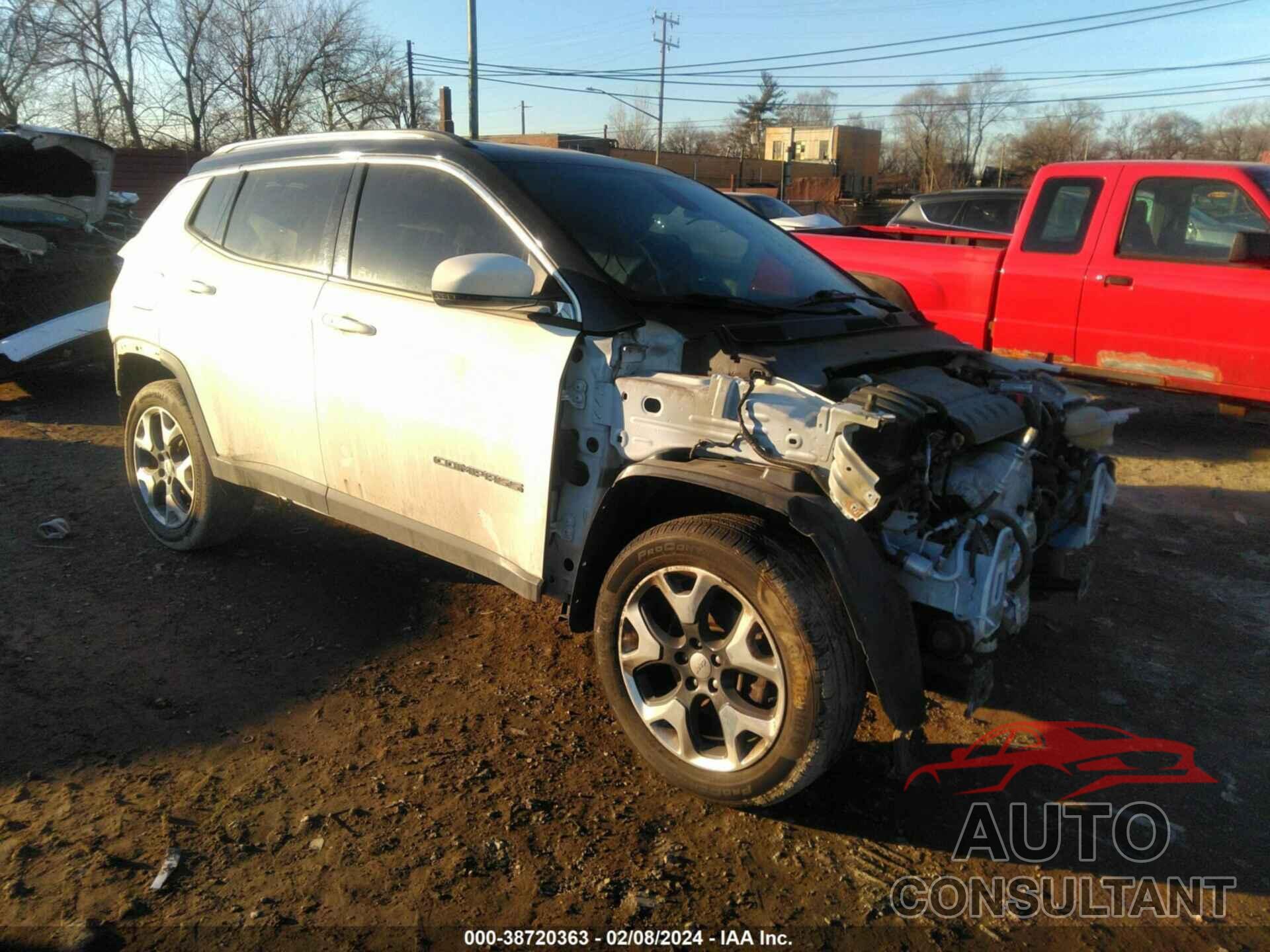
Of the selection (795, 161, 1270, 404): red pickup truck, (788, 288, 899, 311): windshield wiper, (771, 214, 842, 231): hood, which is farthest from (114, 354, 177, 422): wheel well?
(771, 214, 842, 231): hood

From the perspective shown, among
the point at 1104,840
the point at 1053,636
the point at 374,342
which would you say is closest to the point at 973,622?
the point at 1104,840

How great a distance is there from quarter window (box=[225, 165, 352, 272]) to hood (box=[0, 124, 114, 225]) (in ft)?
18.4

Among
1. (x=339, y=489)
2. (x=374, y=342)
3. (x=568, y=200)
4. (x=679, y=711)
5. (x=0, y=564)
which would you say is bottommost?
(x=0, y=564)

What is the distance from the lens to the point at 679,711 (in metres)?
2.89

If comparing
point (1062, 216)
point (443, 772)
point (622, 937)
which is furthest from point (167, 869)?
point (1062, 216)

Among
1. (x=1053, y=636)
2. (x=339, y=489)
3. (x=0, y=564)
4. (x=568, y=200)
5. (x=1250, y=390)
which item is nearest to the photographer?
(x=568, y=200)

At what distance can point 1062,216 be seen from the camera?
722cm

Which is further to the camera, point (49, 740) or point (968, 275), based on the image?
point (968, 275)

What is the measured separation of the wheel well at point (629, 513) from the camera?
2930mm

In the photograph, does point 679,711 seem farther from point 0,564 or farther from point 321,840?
point 0,564

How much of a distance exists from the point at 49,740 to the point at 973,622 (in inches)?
120

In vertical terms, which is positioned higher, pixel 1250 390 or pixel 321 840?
pixel 1250 390

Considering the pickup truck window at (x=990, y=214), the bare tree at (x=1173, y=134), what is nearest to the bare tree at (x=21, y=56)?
the pickup truck window at (x=990, y=214)

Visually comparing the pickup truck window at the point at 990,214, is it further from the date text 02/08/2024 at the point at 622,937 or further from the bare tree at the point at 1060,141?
the bare tree at the point at 1060,141
